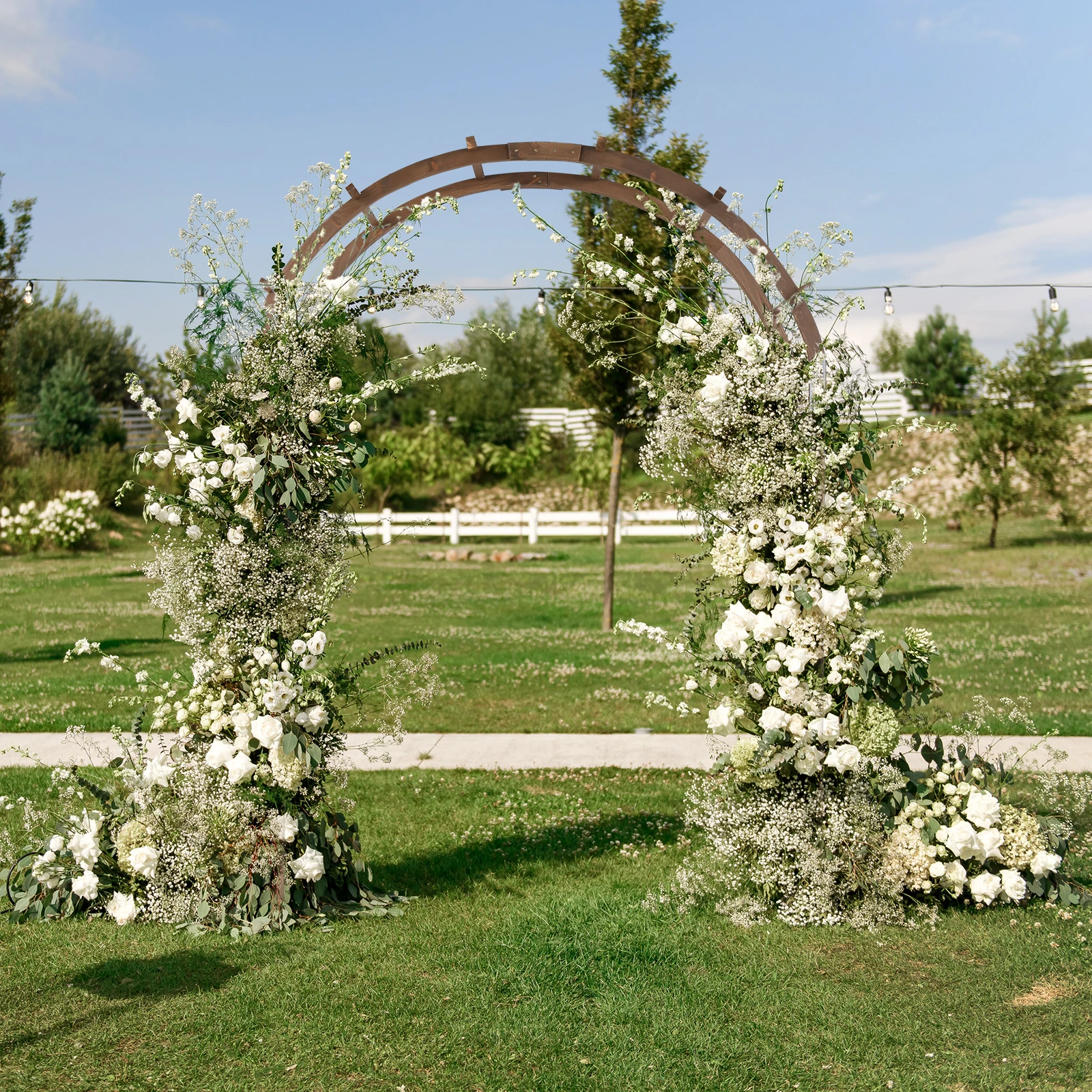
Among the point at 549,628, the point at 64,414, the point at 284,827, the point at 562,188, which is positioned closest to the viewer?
the point at 284,827

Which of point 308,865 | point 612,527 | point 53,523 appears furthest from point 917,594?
point 53,523

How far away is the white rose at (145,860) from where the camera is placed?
5.04 m

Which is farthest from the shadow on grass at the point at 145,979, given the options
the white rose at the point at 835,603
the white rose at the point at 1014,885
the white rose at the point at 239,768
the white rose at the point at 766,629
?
the white rose at the point at 1014,885

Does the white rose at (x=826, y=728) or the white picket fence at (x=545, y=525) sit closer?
the white rose at (x=826, y=728)

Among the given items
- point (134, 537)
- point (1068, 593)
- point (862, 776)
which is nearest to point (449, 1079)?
point (862, 776)

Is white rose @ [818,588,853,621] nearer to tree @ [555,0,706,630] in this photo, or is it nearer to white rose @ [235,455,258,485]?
white rose @ [235,455,258,485]

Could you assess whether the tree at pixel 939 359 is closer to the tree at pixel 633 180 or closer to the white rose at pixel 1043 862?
the tree at pixel 633 180

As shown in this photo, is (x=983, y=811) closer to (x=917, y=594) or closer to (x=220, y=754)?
(x=220, y=754)

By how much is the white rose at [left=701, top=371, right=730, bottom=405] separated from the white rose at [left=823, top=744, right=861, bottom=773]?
5.92ft

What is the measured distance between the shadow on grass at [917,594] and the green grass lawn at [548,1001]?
1242cm

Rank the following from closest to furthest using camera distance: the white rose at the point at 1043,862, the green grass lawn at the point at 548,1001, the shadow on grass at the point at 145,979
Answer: the green grass lawn at the point at 548,1001 < the shadow on grass at the point at 145,979 < the white rose at the point at 1043,862

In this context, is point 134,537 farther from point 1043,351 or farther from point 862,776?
point 862,776

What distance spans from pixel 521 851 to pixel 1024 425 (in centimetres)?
2023

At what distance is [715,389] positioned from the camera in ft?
17.1
